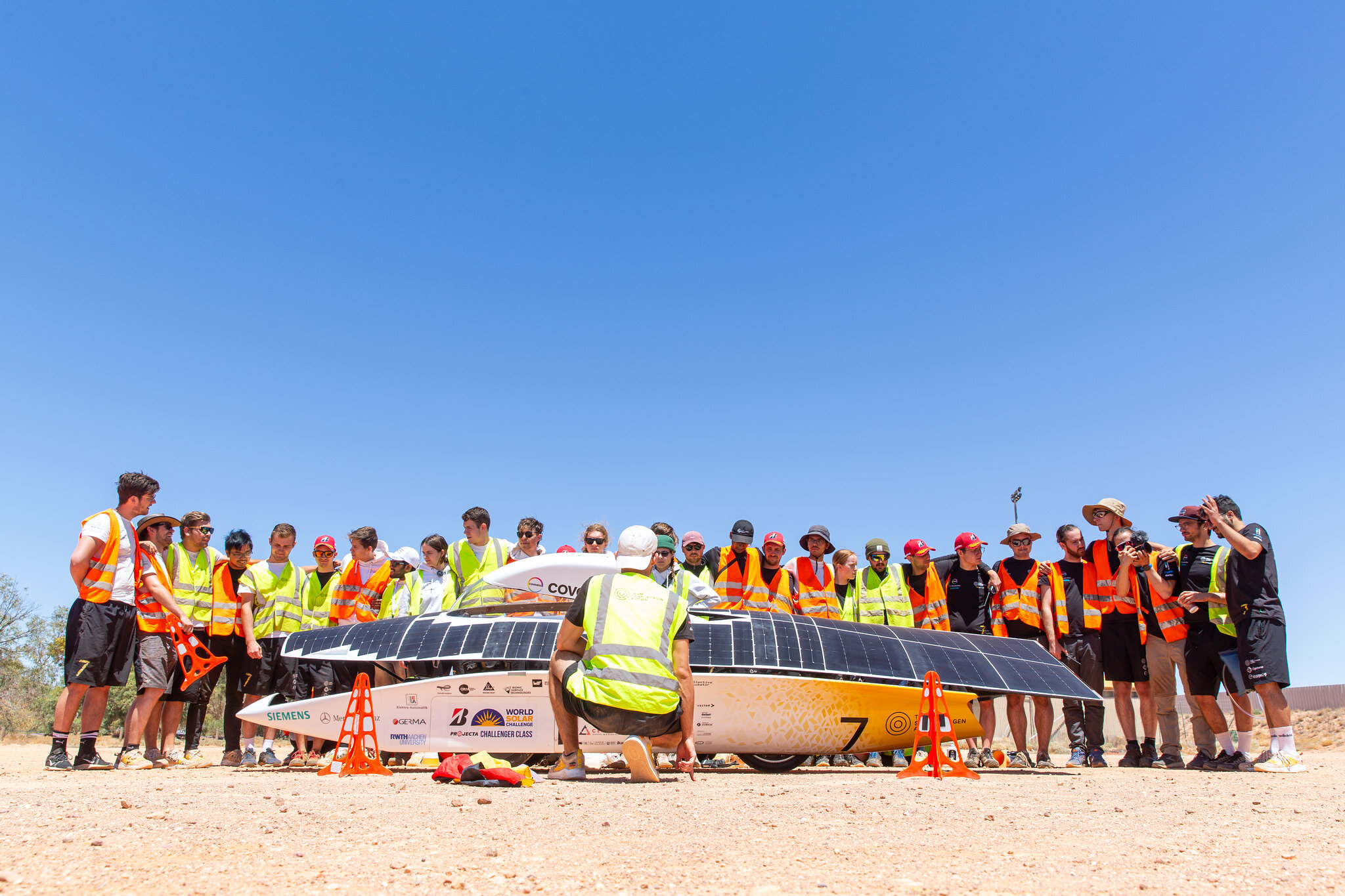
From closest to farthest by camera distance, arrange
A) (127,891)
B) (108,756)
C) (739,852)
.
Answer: (127,891) < (739,852) < (108,756)

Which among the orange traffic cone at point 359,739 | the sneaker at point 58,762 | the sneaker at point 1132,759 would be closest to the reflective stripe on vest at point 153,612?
the sneaker at point 58,762

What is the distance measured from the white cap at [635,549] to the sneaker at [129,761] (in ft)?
16.8

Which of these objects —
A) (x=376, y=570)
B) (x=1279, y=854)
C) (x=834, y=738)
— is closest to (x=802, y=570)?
(x=834, y=738)

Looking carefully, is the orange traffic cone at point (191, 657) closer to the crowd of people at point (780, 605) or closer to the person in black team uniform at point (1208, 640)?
the crowd of people at point (780, 605)

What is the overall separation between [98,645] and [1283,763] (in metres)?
9.87

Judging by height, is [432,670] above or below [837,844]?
above

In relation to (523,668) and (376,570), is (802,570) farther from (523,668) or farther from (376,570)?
(376,570)

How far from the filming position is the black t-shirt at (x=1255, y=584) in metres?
7.56

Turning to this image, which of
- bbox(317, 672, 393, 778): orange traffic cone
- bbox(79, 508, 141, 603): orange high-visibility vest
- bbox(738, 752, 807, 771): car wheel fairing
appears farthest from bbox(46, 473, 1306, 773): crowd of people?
bbox(738, 752, 807, 771): car wheel fairing

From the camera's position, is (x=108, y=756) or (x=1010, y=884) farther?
(x=108, y=756)

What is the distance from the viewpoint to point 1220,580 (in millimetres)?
8031

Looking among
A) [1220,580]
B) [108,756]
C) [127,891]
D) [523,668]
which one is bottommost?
[108,756]

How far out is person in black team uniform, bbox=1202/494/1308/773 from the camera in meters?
7.46

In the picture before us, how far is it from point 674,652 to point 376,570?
583cm
